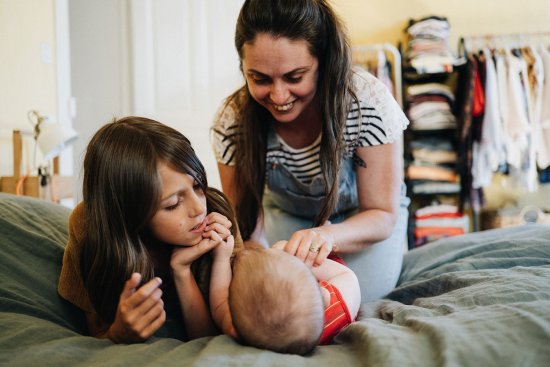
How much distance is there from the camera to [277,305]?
0.80m

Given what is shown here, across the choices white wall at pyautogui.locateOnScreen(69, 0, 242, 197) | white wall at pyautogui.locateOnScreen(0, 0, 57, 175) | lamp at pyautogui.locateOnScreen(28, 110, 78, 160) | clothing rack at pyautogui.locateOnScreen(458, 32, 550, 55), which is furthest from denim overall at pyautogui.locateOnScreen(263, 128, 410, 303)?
clothing rack at pyautogui.locateOnScreen(458, 32, 550, 55)

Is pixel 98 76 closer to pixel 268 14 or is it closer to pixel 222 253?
pixel 268 14

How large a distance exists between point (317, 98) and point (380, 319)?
642mm

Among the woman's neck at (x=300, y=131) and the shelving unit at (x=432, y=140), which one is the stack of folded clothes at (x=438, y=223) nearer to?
the shelving unit at (x=432, y=140)

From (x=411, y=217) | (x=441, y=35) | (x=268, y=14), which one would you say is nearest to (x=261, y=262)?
(x=268, y=14)

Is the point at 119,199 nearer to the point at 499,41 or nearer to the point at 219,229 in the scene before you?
the point at 219,229

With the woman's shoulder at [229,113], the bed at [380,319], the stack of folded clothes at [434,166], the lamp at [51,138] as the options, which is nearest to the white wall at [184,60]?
the lamp at [51,138]

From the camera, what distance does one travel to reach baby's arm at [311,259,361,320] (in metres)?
1.00

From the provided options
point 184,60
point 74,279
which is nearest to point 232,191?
point 74,279

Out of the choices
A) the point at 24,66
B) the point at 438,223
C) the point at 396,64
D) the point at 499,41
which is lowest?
the point at 438,223

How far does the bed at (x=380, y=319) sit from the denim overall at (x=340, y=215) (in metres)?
0.12

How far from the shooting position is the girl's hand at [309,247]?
0.99 m

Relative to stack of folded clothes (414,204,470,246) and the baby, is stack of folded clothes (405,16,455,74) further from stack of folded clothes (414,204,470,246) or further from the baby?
the baby

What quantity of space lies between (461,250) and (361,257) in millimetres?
277
